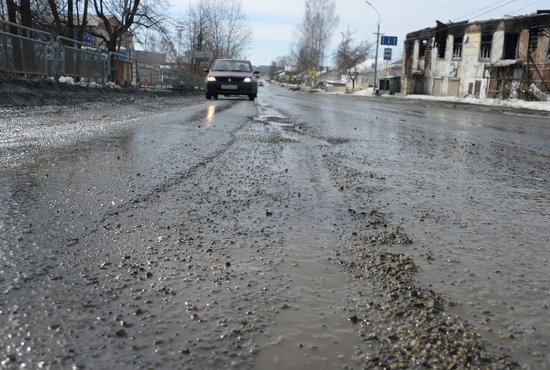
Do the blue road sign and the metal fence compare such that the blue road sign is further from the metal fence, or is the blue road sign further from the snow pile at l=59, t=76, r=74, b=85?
the snow pile at l=59, t=76, r=74, b=85

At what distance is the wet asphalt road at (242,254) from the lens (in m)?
1.33

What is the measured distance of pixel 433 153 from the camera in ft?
17.8

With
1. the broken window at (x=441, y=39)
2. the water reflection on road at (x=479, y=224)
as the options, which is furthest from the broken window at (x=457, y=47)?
the water reflection on road at (x=479, y=224)

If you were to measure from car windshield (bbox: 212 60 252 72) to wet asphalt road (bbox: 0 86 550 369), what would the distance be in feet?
44.1

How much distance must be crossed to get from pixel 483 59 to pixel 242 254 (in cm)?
4439

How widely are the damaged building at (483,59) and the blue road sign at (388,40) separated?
3791 millimetres

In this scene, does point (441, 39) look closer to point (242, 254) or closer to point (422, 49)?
point (422, 49)

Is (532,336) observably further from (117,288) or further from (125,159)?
(125,159)

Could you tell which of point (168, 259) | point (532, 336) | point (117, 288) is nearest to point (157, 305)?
point (117, 288)

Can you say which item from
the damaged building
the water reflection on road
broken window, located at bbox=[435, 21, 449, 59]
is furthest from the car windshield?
broken window, located at bbox=[435, 21, 449, 59]

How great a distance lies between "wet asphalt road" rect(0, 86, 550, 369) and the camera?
1.33m

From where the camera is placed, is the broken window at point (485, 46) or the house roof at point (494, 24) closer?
the house roof at point (494, 24)

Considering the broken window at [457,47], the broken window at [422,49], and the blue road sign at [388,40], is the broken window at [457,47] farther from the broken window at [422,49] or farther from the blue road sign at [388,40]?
the blue road sign at [388,40]

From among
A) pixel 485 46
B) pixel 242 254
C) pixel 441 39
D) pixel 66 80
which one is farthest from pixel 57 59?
pixel 441 39
